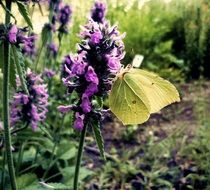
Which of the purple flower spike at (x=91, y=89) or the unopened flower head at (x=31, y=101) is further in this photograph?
the unopened flower head at (x=31, y=101)

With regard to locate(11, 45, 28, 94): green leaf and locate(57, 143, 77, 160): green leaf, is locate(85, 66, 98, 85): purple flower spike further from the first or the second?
locate(57, 143, 77, 160): green leaf

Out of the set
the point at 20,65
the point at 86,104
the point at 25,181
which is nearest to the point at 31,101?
the point at 25,181

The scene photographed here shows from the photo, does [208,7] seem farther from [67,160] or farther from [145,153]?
[67,160]

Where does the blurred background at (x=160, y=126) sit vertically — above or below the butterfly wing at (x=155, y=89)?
below

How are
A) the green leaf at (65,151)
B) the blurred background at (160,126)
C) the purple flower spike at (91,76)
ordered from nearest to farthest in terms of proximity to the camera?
the purple flower spike at (91,76)
the green leaf at (65,151)
the blurred background at (160,126)

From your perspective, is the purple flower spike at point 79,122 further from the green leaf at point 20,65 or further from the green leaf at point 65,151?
the green leaf at point 65,151

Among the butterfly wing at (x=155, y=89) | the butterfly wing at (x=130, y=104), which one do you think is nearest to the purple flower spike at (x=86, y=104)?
the butterfly wing at (x=130, y=104)

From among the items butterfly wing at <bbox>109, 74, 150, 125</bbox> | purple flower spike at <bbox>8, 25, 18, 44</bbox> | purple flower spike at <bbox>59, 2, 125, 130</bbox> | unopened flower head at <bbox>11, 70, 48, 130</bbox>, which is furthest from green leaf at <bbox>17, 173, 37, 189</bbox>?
purple flower spike at <bbox>8, 25, 18, 44</bbox>
